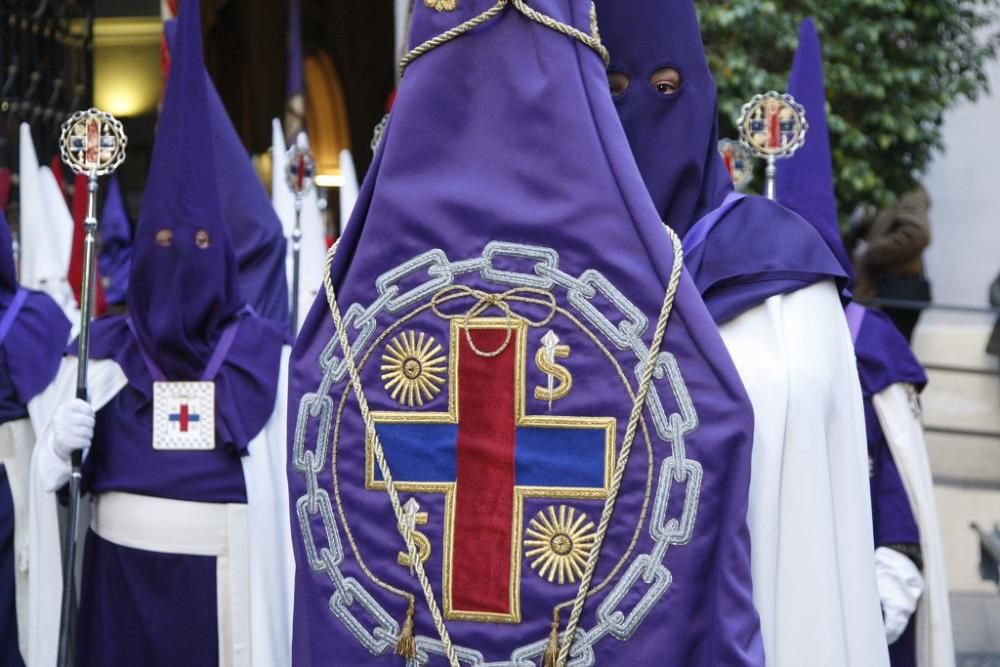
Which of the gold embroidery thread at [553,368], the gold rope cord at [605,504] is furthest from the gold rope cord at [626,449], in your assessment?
the gold embroidery thread at [553,368]

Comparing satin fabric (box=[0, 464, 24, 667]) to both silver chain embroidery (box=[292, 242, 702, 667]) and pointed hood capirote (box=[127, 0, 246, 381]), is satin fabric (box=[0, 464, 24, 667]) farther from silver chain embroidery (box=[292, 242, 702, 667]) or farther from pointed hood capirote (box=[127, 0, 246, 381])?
silver chain embroidery (box=[292, 242, 702, 667])

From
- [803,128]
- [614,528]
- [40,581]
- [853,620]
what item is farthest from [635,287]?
[40,581]

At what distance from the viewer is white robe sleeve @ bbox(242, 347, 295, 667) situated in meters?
4.93

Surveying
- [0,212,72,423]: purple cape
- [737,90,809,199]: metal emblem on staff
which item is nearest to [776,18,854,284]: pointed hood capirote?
[737,90,809,199]: metal emblem on staff

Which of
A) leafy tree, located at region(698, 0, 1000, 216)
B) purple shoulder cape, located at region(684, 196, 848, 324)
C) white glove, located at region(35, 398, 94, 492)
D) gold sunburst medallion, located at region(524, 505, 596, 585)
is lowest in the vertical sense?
gold sunburst medallion, located at region(524, 505, 596, 585)

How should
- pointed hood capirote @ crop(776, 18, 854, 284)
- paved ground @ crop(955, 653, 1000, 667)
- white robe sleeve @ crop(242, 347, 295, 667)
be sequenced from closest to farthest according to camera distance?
pointed hood capirote @ crop(776, 18, 854, 284)
white robe sleeve @ crop(242, 347, 295, 667)
paved ground @ crop(955, 653, 1000, 667)

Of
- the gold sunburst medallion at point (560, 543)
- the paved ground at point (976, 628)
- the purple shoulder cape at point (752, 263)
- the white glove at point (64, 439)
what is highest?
the purple shoulder cape at point (752, 263)

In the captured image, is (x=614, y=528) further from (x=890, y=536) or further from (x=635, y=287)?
(x=890, y=536)

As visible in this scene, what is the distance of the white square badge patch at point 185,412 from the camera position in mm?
4980

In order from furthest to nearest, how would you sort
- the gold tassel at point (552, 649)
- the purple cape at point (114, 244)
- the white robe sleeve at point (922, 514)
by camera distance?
1. the purple cape at point (114, 244)
2. the white robe sleeve at point (922, 514)
3. the gold tassel at point (552, 649)

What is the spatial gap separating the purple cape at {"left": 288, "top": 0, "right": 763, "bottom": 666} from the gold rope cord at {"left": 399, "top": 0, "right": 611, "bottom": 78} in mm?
14

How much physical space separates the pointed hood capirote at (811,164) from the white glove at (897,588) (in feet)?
3.06

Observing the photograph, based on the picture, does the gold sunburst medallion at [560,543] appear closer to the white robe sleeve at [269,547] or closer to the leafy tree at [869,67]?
the white robe sleeve at [269,547]

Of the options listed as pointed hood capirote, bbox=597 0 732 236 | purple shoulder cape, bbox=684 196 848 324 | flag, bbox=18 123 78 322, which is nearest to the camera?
purple shoulder cape, bbox=684 196 848 324
